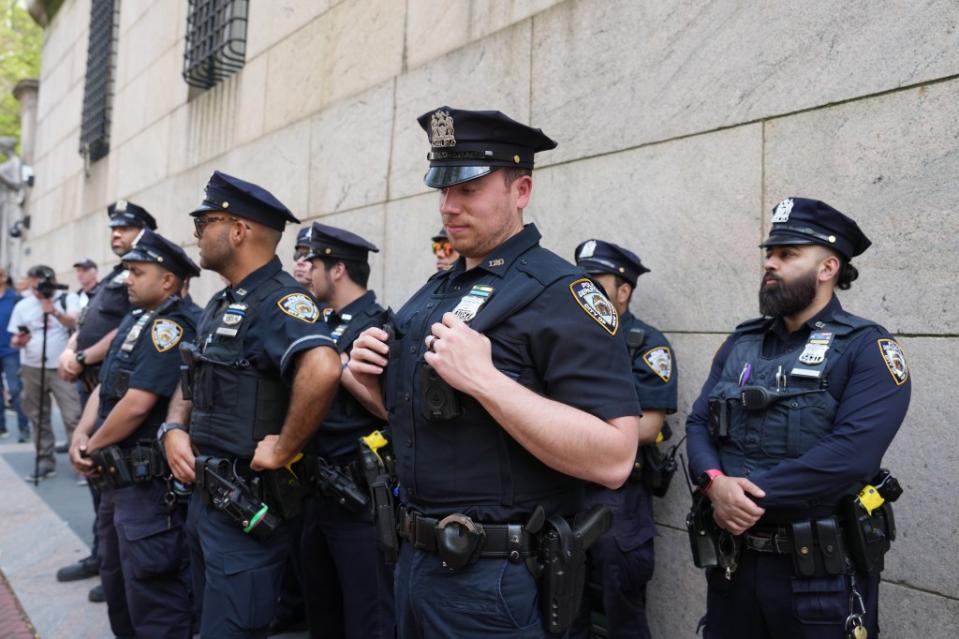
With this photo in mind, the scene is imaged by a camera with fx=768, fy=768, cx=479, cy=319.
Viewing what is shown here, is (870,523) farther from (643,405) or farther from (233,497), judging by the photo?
(233,497)

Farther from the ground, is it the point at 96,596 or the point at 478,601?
the point at 478,601

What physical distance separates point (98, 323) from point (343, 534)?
9.40 feet

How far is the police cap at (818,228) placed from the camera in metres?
2.75

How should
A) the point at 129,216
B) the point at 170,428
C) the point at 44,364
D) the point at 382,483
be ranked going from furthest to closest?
1. the point at 44,364
2. the point at 129,216
3. the point at 170,428
4. the point at 382,483

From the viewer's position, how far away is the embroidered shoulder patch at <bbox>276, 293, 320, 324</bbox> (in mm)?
3066

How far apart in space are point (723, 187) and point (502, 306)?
6.77 feet

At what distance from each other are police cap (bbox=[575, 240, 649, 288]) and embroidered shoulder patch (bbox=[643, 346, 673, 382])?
0.38 metres

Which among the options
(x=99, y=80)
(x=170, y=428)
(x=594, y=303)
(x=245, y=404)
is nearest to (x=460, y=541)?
(x=594, y=303)

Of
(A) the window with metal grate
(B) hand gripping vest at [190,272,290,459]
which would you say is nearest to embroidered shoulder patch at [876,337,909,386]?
(B) hand gripping vest at [190,272,290,459]

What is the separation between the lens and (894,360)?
2574 mm

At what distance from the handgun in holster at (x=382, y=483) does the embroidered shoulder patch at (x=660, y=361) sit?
1.32 metres

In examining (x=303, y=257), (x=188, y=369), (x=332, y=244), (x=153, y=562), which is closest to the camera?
(x=188, y=369)

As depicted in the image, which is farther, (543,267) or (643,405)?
(643,405)

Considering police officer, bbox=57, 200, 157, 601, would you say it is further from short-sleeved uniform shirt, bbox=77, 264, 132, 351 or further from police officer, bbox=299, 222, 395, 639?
police officer, bbox=299, 222, 395, 639
